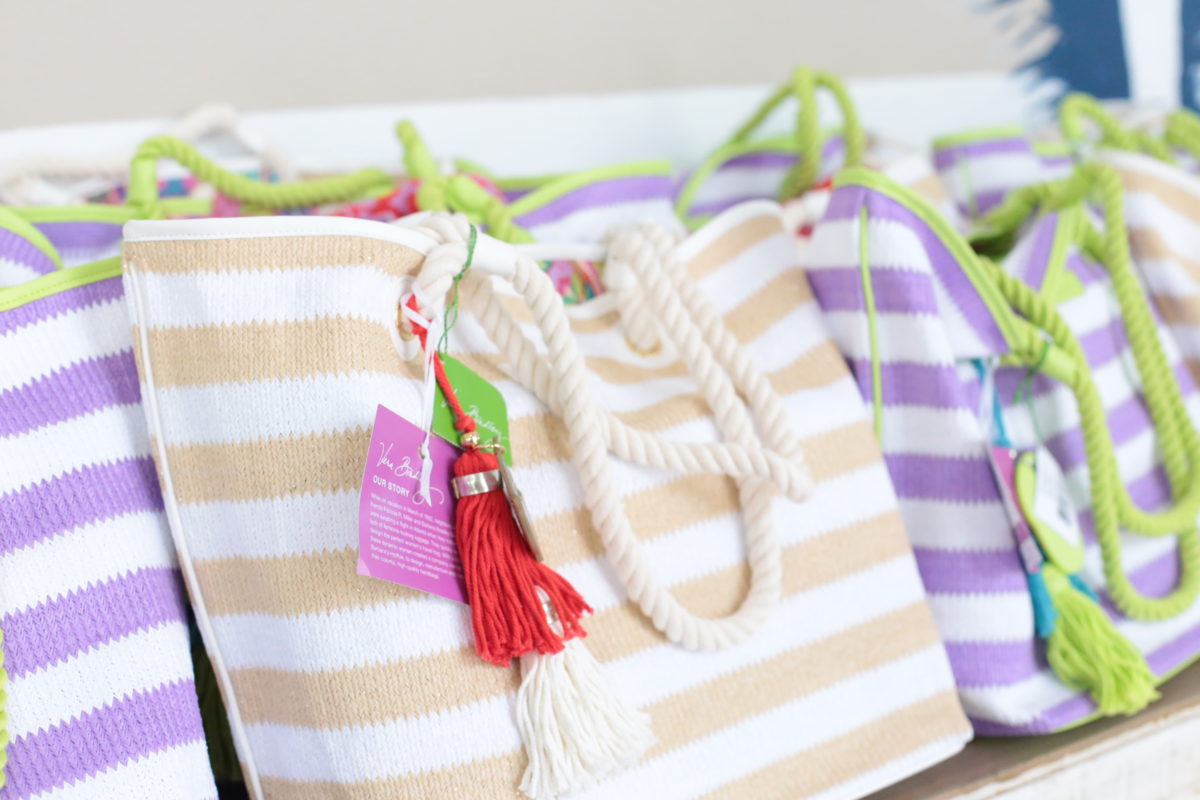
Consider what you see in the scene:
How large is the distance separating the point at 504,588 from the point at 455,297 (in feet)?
0.56

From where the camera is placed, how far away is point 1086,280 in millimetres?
863

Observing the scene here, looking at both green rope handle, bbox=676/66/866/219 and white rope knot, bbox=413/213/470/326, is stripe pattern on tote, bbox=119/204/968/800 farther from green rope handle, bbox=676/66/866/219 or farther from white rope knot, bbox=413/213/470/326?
green rope handle, bbox=676/66/866/219

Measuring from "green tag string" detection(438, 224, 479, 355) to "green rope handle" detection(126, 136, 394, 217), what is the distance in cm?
26

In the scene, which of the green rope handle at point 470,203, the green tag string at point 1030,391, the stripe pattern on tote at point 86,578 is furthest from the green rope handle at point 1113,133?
the stripe pattern on tote at point 86,578

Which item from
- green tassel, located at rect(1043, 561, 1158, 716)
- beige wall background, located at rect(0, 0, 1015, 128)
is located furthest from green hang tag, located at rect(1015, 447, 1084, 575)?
beige wall background, located at rect(0, 0, 1015, 128)

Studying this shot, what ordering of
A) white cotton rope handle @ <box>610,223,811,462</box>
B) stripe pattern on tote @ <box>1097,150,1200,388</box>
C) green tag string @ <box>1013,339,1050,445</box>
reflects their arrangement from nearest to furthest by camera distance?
white cotton rope handle @ <box>610,223,811,462</box> < green tag string @ <box>1013,339,1050,445</box> < stripe pattern on tote @ <box>1097,150,1200,388</box>

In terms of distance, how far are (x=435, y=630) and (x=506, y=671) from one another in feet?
0.15

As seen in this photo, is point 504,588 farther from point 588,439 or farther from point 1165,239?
point 1165,239

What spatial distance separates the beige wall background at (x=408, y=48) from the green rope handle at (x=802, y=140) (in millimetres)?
175

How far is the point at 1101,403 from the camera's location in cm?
80

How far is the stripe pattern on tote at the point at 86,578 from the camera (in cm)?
50

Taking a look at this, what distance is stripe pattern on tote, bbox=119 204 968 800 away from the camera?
0.51 metres

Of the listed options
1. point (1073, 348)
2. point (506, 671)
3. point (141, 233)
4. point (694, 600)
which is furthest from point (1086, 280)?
point (141, 233)

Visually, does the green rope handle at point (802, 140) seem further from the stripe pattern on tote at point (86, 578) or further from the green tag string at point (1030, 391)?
the stripe pattern on tote at point (86, 578)
